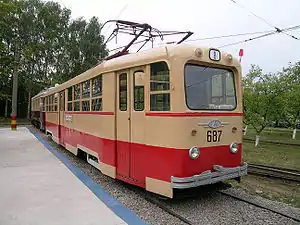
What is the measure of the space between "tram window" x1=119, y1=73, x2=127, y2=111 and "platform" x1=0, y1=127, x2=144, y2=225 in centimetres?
168

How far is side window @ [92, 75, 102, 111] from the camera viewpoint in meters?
6.20

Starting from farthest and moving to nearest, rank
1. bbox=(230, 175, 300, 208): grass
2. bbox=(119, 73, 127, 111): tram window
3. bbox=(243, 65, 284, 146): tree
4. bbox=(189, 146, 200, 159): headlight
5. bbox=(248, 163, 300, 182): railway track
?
bbox=(243, 65, 284, 146): tree, bbox=(248, 163, 300, 182): railway track, bbox=(230, 175, 300, 208): grass, bbox=(119, 73, 127, 111): tram window, bbox=(189, 146, 200, 159): headlight

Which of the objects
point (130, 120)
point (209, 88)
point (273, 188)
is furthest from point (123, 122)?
point (273, 188)

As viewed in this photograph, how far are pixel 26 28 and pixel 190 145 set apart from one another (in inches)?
1280

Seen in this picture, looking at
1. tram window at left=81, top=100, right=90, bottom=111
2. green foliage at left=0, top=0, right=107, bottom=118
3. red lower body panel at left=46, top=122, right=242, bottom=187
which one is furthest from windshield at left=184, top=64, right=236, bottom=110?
green foliage at left=0, top=0, right=107, bottom=118

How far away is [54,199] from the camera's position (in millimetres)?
4996

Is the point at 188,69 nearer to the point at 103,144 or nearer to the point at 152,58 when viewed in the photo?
the point at 152,58

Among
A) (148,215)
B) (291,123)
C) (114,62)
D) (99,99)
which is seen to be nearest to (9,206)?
(148,215)

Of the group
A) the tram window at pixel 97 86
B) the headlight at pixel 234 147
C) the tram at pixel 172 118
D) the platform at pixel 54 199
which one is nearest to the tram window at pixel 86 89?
the tram window at pixel 97 86

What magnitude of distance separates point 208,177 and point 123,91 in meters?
2.21

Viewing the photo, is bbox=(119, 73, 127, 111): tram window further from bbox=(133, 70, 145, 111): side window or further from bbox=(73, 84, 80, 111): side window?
bbox=(73, 84, 80, 111): side window

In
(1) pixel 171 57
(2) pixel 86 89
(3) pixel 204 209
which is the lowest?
(3) pixel 204 209

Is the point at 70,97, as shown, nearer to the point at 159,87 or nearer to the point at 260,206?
the point at 159,87

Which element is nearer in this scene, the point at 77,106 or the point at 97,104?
the point at 97,104
